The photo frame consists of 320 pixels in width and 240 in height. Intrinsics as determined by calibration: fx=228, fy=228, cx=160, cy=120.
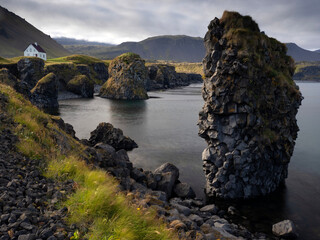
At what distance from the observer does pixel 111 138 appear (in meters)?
46.9

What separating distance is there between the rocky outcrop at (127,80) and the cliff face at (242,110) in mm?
101762

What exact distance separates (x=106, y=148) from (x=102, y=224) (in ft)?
70.6

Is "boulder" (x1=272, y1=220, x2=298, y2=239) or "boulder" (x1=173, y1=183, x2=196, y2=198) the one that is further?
"boulder" (x1=173, y1=183, x2=196, y2=198)

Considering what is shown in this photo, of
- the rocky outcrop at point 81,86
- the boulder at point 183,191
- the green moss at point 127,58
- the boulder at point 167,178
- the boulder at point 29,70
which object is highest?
the green moss at point 127,58

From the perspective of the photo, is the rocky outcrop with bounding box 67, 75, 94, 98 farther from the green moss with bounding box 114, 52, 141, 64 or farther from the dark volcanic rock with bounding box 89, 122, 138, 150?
the dark volcanic rock with bounding box 89, 122, 138, 150

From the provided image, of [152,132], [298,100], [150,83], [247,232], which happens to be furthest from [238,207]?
[150,83]

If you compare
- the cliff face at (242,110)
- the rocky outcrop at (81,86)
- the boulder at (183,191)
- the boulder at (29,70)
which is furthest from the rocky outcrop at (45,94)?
the cliff face at (242,110)

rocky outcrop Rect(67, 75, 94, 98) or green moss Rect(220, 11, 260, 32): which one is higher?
green moss Rect(220, 11, 260, 32)

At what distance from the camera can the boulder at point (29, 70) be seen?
109812 mm

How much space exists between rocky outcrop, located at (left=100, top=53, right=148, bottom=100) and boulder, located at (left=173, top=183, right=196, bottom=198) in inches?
4027

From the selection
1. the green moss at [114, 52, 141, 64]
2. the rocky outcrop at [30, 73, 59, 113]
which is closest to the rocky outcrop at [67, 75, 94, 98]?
the green moss at [114, 52, 141, 64]

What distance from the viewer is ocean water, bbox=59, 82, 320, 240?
2501 centimetres

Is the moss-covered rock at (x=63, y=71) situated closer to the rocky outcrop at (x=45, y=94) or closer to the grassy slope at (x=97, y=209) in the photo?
the rocky outcrop at (x=45, y=94)

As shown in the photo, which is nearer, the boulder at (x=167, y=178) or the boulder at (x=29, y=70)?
the boulder at (x=167, y=178)
